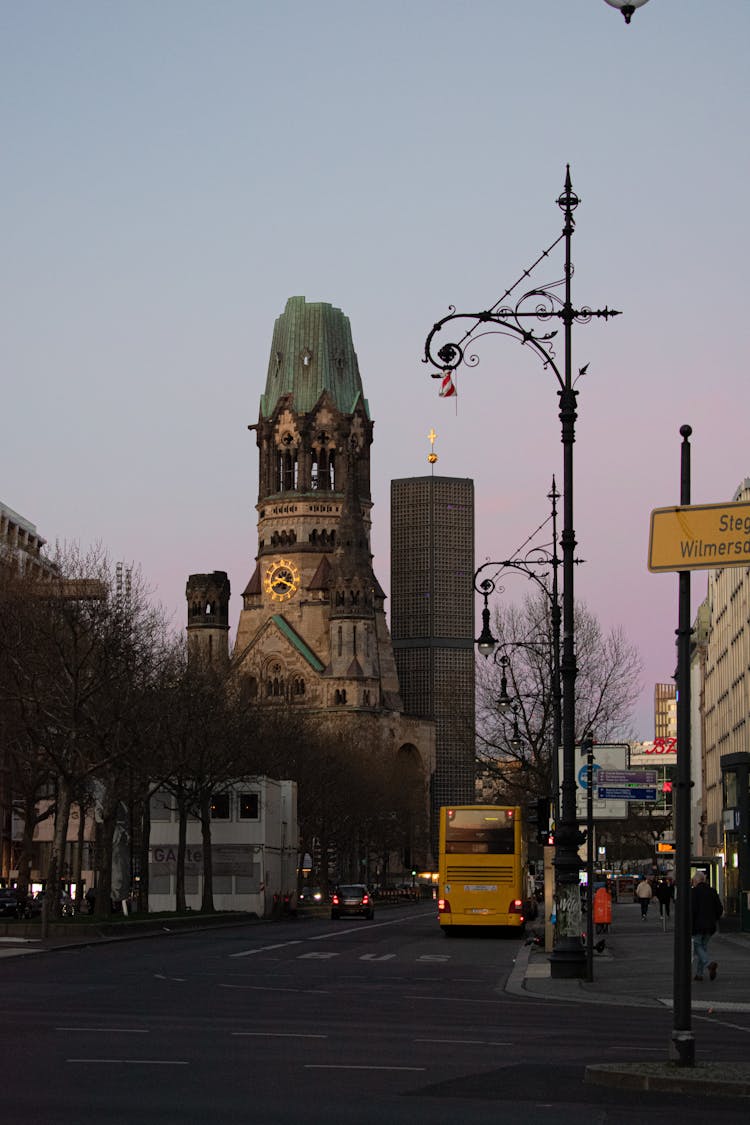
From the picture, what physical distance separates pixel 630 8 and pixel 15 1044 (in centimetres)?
1083

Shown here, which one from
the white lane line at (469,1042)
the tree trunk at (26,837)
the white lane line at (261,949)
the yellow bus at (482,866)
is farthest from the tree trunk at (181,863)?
the white lane line at (469,1042)

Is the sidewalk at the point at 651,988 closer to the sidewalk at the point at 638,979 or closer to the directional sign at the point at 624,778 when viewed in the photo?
the sidewalk at the point at 638,979

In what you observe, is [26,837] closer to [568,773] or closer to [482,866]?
[482,866]

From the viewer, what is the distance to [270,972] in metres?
33.3

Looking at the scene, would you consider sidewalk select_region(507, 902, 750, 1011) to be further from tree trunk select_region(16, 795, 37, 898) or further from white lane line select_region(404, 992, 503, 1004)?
tree trunk select_region(16, 795, 37, 898)

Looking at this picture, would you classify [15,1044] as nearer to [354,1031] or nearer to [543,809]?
[354,1031]

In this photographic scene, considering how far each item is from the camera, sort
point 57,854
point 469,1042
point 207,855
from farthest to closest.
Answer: point 207,855 < point 57,854 < point 469,1042

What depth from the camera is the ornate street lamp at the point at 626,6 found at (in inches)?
615

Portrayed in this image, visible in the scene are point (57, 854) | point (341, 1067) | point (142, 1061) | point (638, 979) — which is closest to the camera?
point (341, 1067)

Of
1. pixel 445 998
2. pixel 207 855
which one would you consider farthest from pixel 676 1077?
pixel 207 855

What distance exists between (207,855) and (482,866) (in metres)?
23.9

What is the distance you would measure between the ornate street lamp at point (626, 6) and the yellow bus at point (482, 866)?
40.7 m

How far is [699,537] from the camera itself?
15633mm

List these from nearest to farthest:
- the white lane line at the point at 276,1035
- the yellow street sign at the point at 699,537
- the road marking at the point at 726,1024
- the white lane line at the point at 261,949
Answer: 1. the yellow street sign at the point at 699,537
2. the white lane line at the point at 276,1035
3. the road marking at the point at 726,1024
4. the white lane line at the point at 261,949
